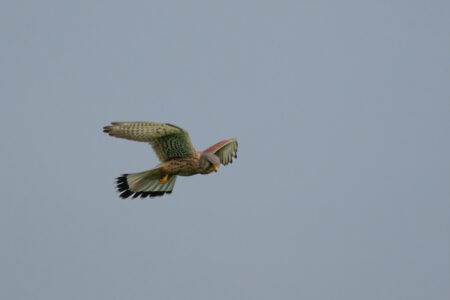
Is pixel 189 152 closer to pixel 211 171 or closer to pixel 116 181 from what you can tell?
pixel 211 171

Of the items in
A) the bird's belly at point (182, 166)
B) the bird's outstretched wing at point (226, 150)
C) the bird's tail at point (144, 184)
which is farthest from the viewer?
the bird's outstretched wing at point (226, 150)

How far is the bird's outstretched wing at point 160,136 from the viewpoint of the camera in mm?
11547

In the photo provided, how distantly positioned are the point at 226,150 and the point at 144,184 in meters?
1.96

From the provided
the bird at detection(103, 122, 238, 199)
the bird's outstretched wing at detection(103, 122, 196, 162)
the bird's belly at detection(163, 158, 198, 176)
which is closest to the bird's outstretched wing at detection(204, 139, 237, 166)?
the bird at detection(103, 122, 238, 199)

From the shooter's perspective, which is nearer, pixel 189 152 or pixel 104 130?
pixel 104 130

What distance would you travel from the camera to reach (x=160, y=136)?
39.9ft

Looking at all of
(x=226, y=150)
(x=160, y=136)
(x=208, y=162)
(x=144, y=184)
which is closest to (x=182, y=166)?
(x=208, y=162)

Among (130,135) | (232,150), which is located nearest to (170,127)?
(130,135)

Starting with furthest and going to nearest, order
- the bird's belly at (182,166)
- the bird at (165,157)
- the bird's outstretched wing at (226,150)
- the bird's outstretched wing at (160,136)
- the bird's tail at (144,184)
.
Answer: the bird's outstretched wing at (226,150), the bird's tail at (144,184), the bird's belly at (182,166), the bird at (165,157), the bird's outstretched wing at (160,136)

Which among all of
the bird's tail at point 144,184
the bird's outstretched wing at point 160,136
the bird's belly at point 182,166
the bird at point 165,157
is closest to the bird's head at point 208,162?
the bird at point 165,157

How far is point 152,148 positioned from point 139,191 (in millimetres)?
1293

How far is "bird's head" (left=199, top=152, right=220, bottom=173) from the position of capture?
1198cm

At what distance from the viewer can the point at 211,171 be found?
1227 centimetres

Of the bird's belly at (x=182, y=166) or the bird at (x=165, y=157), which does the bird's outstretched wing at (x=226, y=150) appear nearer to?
the bird at (x=165, y=157)
